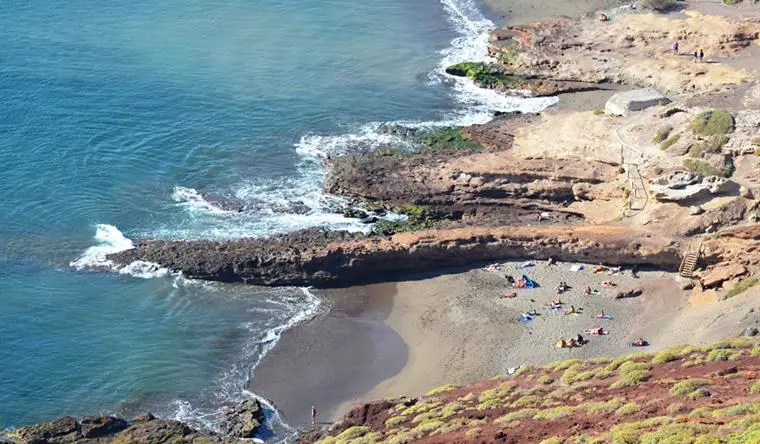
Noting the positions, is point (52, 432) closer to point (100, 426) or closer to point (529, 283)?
point (100, 426)

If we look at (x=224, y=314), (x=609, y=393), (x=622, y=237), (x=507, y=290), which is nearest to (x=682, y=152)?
(x=622, y=237)

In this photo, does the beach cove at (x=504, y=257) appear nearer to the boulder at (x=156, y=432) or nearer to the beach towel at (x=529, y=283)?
the beach towel at (x=529, y=283)

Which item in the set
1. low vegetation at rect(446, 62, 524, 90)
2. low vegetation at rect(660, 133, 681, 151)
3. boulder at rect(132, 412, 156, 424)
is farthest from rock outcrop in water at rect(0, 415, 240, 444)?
low vegetation at rect(446, 62, 524, 90)

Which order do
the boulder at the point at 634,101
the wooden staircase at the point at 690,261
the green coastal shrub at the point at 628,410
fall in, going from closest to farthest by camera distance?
the green coastal shrub at the point at 628,410 → the wooden staircase at the point at 690,261 → the boulder at the point at 634,101

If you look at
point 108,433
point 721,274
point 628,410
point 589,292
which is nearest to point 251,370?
point 108,433

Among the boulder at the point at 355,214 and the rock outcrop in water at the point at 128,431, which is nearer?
the rock outcrop in water at the point at 128,431

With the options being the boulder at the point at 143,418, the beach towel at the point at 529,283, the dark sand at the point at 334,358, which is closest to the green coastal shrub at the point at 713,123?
the beach towel at the point at 529,283

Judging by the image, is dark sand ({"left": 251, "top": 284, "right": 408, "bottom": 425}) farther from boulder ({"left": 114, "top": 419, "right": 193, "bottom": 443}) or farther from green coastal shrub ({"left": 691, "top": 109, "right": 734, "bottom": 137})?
green coastal shrub ({"left": 691, "top": 109, "right": 734, "bottom": 137})
